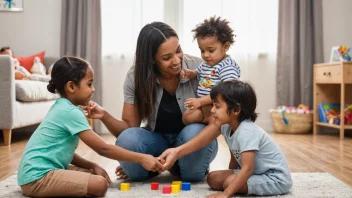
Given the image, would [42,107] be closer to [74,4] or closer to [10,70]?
[10,70]

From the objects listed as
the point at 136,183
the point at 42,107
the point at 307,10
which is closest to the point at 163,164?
the point at 136,183

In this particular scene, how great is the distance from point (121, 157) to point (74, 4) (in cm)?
337

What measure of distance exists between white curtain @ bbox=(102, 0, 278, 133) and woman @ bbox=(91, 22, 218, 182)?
108 inches

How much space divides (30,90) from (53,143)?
2169 mm

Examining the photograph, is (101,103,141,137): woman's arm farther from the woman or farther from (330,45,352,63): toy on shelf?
(330,45,352,63): toy on shelf

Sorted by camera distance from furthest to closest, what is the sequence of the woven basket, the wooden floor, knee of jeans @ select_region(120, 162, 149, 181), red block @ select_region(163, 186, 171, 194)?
the woven basket
the wooden floor
knee of jeans @ select_region(120, 162, 149, 181)
red block @ select_region(163, 186, 171, 194)

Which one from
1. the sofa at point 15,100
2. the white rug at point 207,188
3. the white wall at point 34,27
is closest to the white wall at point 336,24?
the white wall at point 34,27

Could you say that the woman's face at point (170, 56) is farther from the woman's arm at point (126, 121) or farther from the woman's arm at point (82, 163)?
the woman's arm at point (82, 163)

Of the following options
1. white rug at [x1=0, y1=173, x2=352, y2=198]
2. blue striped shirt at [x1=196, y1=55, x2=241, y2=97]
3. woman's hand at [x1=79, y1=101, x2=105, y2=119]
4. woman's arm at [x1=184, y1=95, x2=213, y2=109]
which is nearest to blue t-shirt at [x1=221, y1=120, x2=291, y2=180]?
white rug at [x1=0, y1=173, x2=352, y2=198]

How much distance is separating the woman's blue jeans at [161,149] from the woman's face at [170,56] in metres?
0.27

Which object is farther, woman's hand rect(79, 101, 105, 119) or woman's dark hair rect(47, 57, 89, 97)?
woman's hand rect(79, 101, 105, 119)

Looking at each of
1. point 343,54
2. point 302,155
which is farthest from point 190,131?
point 343,54

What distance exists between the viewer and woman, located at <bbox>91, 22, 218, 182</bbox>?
6.86ft

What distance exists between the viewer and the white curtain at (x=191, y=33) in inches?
196
